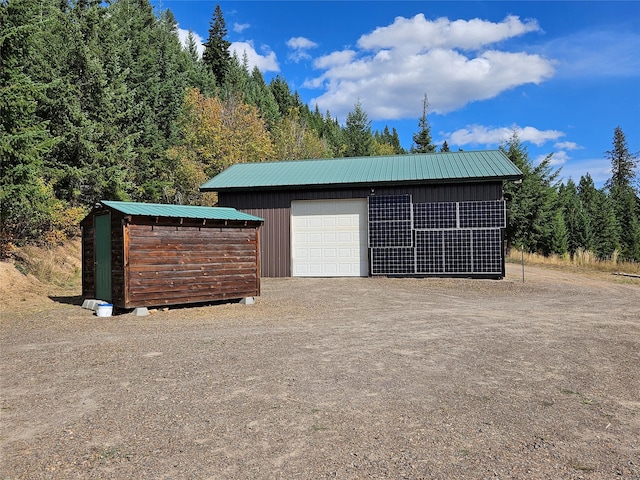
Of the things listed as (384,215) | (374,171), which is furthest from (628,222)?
(384,215)

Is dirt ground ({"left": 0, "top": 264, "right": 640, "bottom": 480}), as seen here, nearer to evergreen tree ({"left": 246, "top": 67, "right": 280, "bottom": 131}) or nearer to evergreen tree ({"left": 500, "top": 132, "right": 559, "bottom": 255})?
evergreen tree ({"left": 500, "top": 132, "right": 559, "bottom": 255})

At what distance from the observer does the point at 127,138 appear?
73.7 ft

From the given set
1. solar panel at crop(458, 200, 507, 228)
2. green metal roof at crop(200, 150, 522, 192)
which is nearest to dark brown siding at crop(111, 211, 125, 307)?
green metal roof at crop(200, 150, 522, 192)

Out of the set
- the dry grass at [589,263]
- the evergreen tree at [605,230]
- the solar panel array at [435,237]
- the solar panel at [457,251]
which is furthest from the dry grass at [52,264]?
the evergreen tree at [605,230]

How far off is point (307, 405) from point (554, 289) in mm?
11815

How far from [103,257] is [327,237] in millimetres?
8391

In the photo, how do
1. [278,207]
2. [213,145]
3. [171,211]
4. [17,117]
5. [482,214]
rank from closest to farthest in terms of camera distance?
[171,211], [17,117], [482,214], [278,207], [213,145]

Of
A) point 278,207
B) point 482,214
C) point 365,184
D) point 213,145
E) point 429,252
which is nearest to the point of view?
point 482,214

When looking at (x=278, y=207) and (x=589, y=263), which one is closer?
(x=278, y=207)

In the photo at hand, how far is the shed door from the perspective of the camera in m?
9.88

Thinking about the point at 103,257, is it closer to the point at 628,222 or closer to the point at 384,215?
the point at 384,215

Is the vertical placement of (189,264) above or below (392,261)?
above

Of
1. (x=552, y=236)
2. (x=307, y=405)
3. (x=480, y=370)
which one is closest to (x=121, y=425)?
(x=307, y=405)

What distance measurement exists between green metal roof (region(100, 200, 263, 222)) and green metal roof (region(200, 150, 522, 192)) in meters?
5.64
